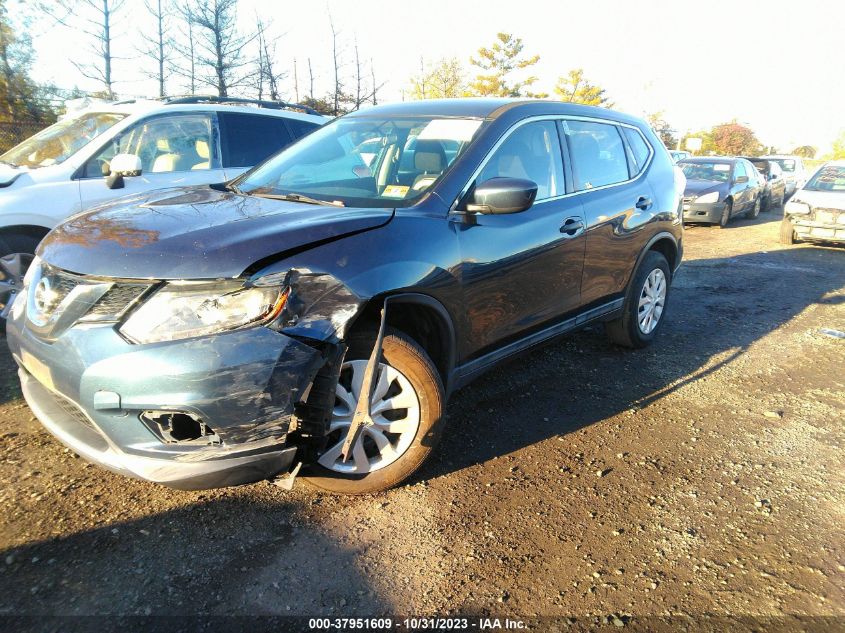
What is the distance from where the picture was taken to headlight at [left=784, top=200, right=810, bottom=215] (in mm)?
10367

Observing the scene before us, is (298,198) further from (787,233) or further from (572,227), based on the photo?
(787,233)

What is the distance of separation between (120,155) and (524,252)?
3.06m

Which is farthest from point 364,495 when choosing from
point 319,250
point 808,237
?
point 808,237

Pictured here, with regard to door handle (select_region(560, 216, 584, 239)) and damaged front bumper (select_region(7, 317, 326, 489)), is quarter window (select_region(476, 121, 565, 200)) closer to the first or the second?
door handle (select_region(560, 216, 584, 239))

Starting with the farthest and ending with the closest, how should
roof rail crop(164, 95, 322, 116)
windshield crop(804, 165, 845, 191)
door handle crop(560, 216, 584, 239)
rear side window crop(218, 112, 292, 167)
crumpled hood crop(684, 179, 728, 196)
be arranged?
1. crumpled hood crop(684, 179, 728, 196)
2. windshield crop(804, 165, 845, 191)
3. roof rail crop(164, 95, 322, 116)
4. rear side window crop(218, 112, 292, 167)
5. door handle crop(560, 216, 584, 239)

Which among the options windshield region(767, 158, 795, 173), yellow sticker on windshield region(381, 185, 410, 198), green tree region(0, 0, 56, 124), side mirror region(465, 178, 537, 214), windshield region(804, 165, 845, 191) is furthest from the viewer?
windshield region(767, 158, 795, 173)

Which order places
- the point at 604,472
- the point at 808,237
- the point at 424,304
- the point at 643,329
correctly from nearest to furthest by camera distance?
the point at 424,304 → the point at 604,472 → the point at 643,329 → the point at 808,237

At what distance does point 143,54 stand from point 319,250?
25757mm

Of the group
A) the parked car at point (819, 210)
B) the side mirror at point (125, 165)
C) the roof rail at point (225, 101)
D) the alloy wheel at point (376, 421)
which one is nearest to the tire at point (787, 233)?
the parked car at point (819, 210)

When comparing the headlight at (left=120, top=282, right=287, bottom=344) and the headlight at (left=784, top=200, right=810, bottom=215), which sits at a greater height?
the headlight at (left=784, top=200, right=810, bottom=215)

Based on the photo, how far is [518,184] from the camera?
2902 millimetres

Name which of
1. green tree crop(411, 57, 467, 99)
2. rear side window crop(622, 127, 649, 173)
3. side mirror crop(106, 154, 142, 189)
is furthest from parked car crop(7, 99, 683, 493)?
green tree crop(411, 57, 467, 99)

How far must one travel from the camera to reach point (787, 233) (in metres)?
10.8

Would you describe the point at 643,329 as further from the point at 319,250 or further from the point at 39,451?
the point at 39,451
